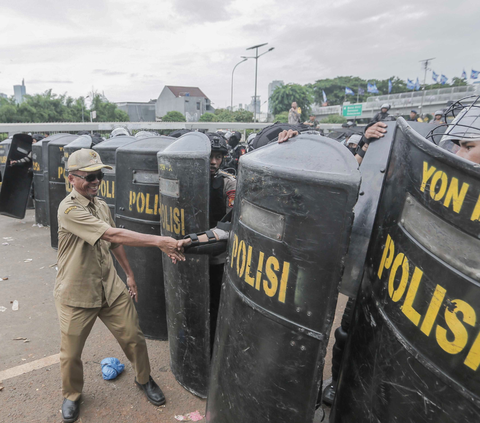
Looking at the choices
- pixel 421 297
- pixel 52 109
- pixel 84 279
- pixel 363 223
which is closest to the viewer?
pixel 421 297

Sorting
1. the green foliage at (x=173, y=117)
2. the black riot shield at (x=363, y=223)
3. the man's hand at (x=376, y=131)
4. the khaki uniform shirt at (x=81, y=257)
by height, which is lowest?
the green foliage at (x=173, y=117)

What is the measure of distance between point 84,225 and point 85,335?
2.84 ft

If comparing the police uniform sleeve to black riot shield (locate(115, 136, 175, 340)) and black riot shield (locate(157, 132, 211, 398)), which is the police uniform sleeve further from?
black riot shield (locate(115, 136, 175, 340))

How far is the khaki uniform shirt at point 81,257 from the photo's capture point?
7.97 ft

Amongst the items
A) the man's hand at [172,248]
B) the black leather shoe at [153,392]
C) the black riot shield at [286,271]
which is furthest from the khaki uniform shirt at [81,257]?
the black riot shield at [286,271]

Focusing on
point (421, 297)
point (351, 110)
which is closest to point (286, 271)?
point (421, 297)

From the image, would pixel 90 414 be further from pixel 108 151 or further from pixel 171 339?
pixel 108 151

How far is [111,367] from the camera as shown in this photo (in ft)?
10.1

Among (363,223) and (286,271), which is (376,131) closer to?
(363,223)

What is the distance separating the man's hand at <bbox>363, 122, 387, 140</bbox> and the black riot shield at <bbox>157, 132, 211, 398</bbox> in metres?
1.05

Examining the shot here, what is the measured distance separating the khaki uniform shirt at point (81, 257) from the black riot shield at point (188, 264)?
469 mm

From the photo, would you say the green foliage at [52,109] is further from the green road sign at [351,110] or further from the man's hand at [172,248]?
the man's hand at [172,248]

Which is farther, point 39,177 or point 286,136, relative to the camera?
point 39,177

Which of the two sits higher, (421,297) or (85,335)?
(421,297)
